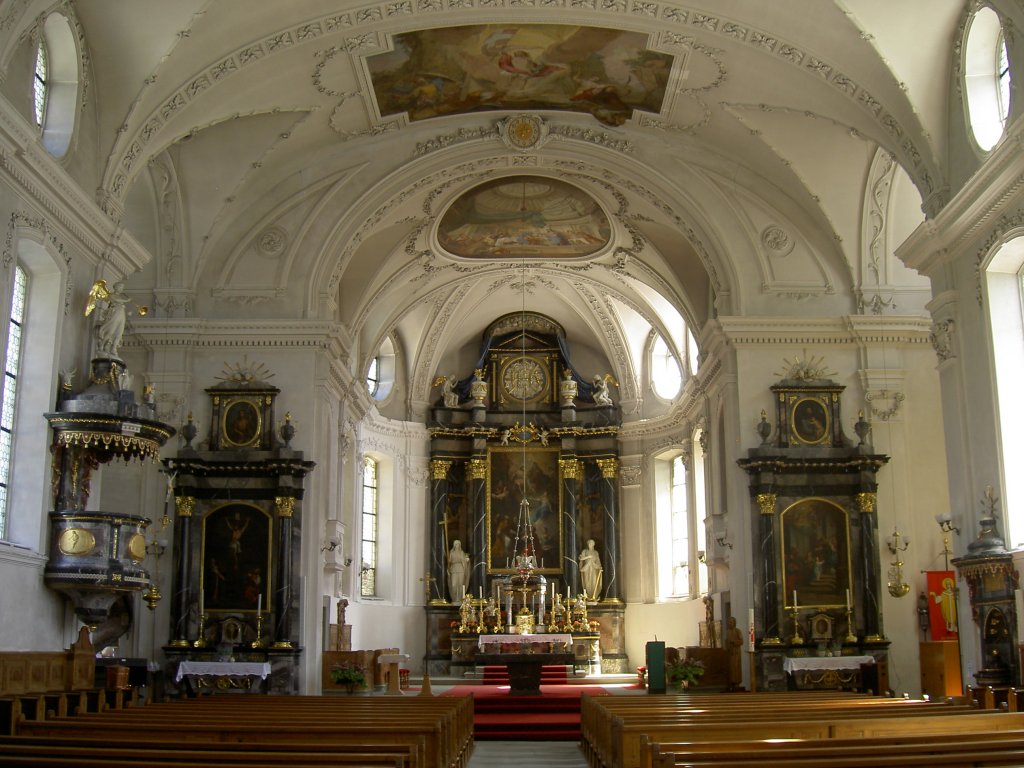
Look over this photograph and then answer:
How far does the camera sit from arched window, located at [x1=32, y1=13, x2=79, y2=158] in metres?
15.1

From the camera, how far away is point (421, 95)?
65.9 feet

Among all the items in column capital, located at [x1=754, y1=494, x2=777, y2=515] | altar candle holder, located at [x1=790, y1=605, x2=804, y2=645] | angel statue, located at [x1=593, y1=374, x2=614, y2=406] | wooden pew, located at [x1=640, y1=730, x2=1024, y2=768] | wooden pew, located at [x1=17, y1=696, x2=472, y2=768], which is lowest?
wooden pew, located at [x1=17, y1=696, x2=472, y2=768]

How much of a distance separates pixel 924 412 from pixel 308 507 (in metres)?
11.0

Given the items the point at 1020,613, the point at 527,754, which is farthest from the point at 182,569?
the point at 1020,613

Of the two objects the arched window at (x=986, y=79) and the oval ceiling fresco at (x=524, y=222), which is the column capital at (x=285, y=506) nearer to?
the oval ceiling fresco at (x=524, y=222)

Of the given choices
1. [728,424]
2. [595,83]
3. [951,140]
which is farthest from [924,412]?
[595,83]

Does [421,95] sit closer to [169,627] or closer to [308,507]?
[308,507]

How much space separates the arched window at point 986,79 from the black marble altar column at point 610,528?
55.0 ft

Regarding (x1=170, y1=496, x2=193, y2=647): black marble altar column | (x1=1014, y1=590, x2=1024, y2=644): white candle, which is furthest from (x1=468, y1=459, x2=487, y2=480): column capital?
(x1=1014, y1=590, x2=1024, y2=644): white candle

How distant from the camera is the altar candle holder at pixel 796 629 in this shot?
19352 millimetres

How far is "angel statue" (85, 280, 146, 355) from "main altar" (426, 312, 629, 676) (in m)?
15.1

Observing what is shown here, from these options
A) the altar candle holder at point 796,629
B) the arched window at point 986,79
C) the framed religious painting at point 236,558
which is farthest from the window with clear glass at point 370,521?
the arched window at point 986,79

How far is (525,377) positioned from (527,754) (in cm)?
1821

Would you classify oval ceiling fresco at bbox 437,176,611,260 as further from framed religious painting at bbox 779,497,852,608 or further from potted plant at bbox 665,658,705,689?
potted plant at bbox 665,658,705,689
